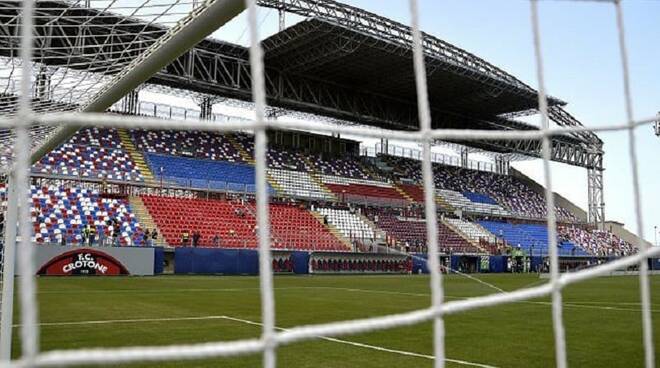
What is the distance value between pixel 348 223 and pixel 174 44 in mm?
29318

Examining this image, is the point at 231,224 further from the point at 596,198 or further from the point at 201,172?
the point at 596,198

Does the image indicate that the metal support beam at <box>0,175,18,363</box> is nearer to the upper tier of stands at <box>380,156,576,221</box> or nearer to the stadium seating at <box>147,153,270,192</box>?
the stadium seating at <box>147,153,270,192</box>

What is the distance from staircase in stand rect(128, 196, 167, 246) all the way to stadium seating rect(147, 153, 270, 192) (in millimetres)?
2572

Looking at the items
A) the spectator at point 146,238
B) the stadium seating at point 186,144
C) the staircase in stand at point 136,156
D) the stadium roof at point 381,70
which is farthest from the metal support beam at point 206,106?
the spectator at point 146,238

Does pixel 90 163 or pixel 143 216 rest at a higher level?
pixel 90 163

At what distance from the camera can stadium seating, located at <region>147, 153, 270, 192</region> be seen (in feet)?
98.1

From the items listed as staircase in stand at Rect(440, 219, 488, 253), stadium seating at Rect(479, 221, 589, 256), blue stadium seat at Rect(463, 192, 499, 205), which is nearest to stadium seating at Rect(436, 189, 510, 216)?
blue stadium seat at Rect(463, 192, 499, 205)

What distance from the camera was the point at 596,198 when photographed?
1877 inches

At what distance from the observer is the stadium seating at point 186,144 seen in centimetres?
3206

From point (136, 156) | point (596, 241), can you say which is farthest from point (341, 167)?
point (596, 241)

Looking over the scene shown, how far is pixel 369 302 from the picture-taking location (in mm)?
12375

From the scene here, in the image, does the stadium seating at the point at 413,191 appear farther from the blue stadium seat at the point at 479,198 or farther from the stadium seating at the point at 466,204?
the blue stadium seat at the point at 479,198

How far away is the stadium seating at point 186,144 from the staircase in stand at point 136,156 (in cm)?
40

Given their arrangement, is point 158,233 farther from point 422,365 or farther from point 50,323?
point 422,365
